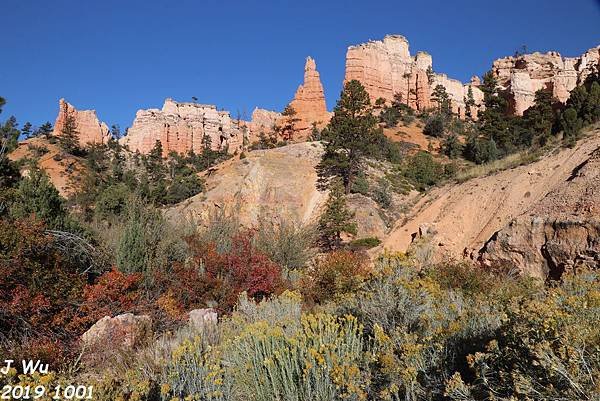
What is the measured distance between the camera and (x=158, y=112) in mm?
78750

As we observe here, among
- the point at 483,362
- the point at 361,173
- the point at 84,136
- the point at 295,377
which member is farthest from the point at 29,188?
the point at 84,136

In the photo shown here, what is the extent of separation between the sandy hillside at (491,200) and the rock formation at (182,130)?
54120 millimetres

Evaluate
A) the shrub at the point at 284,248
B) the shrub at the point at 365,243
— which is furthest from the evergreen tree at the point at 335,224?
the shrub at the point at 284,248

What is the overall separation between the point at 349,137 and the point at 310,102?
101ft

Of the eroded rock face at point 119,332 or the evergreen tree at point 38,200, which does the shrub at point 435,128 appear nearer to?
the evergreen tree at point 38,200

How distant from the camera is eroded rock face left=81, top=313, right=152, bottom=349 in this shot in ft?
22.4

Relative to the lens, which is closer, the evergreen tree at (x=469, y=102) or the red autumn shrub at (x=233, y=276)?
the red autumn shrub at (x=233, y=276)

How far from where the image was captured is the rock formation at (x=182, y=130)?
7400 cm

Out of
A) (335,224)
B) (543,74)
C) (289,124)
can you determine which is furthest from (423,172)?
(543,74)

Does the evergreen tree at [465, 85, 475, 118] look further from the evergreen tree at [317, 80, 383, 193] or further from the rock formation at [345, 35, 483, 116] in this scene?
the evergreen tree at [317, 80, 383, 193]

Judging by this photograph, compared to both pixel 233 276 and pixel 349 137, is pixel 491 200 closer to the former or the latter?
pixel 233 276

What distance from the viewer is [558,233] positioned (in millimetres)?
11656

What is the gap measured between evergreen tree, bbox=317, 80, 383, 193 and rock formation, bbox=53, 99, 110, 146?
5782 cm

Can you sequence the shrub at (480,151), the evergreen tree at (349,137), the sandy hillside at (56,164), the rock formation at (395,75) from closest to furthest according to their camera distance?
1. the evergreen tree at (349,137)
2. the shrub at (480,151)
3. the sandy hillside at (56,164)
4. the rock formation at (395,75)
